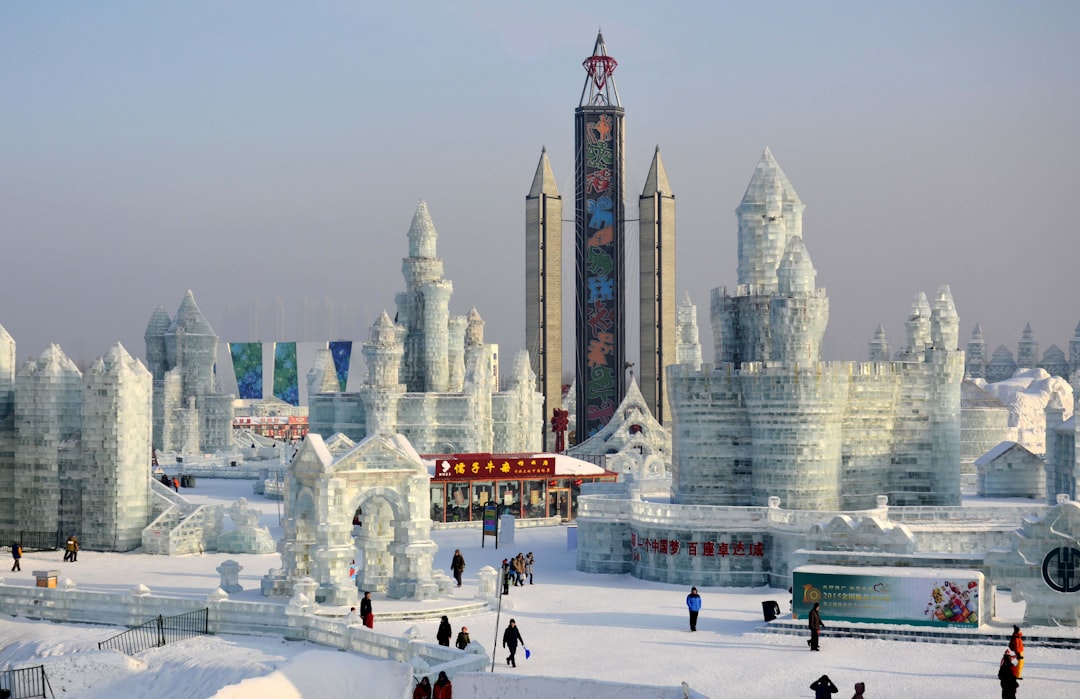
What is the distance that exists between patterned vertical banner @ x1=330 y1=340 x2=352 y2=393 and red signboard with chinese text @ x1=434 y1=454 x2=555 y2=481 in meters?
63.6

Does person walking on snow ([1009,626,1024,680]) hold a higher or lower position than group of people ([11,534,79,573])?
lower

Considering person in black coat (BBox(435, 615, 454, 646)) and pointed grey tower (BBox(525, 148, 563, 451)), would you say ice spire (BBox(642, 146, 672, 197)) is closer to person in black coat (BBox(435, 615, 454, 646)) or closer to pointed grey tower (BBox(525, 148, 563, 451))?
pointed grey tower (BBox(525, 148, 563, 451))

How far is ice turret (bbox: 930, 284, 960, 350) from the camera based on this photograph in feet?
165

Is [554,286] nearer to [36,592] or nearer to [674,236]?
[674,236]

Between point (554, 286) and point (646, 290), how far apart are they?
19.6ft

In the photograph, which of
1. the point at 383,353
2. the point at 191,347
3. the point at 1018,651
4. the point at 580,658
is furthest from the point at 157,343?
the point at 1018,651

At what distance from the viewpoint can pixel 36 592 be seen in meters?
41.0

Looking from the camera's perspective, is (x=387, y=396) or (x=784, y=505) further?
(x=387, y=396)

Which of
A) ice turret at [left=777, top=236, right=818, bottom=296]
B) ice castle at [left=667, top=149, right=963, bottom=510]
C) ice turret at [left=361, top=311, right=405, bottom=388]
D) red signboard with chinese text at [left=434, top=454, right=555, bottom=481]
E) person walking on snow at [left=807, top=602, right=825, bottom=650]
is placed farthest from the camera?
ice turret at [left=361, top=311, right=405, bottom=388]

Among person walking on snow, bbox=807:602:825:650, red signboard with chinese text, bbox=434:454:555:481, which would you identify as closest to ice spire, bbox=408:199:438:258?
red signboard with chinese text, bbox=434:454:555:481

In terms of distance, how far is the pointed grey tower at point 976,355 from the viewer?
129 meters

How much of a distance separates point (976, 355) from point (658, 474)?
65500 mm

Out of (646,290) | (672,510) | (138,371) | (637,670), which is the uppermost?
(646,290)

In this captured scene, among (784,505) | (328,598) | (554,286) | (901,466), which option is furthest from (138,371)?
(554,286)
